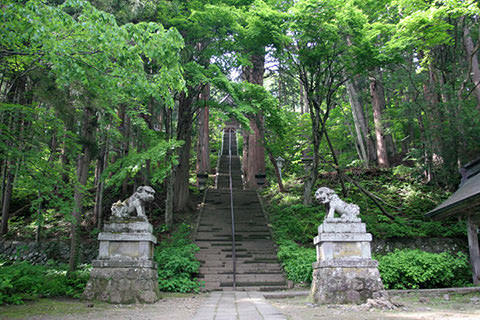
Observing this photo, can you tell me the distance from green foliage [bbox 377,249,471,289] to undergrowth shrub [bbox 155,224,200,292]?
4971 millimetres

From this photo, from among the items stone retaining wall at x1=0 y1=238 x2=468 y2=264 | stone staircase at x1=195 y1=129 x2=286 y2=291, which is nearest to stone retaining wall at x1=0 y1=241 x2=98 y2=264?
stone retaining wall at x1=0 y1=238 x2=468 y2=264

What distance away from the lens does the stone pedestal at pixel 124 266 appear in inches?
263

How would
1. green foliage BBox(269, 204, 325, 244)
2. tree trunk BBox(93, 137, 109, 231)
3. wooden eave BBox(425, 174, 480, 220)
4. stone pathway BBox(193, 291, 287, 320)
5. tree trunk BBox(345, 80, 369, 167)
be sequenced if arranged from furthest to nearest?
tree trunk BBox(345, 80, 369, 167), tree trunk BBox(93, 137, 109, 231), green foliage BBox(269, 204, 325, 244), wooden eave BBox(425, 174, 480, 220), stone pathway BBox(193, 291, 287, 320)

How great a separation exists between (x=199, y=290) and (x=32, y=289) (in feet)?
12.7

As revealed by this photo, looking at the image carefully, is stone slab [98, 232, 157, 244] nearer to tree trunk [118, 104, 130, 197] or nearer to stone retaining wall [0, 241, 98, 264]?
stone retaining wall [0, 241, 98, 264]

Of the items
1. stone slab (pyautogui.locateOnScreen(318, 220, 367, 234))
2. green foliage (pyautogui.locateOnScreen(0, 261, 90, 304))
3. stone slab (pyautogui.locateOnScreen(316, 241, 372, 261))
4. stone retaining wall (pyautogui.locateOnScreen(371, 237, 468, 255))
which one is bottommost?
green foliage (pyautogui.locateOnScreen(0, 261, 90, 304))

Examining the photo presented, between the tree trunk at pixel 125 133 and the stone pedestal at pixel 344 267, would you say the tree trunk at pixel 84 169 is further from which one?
the stone pedestal at pixel 344 267

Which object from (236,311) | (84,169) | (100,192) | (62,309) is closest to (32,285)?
(62,309)

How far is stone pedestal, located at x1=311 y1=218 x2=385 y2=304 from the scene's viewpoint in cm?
639

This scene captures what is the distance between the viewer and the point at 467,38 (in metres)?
14.5

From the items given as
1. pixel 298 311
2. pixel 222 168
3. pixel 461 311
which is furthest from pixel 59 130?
pixel 222 168

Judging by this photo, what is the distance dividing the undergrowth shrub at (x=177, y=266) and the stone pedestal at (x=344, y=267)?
3644 mm

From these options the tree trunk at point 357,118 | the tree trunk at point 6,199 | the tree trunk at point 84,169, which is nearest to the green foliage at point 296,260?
the tree trunk at point 84,169

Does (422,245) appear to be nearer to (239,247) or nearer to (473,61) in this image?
(239,247)
